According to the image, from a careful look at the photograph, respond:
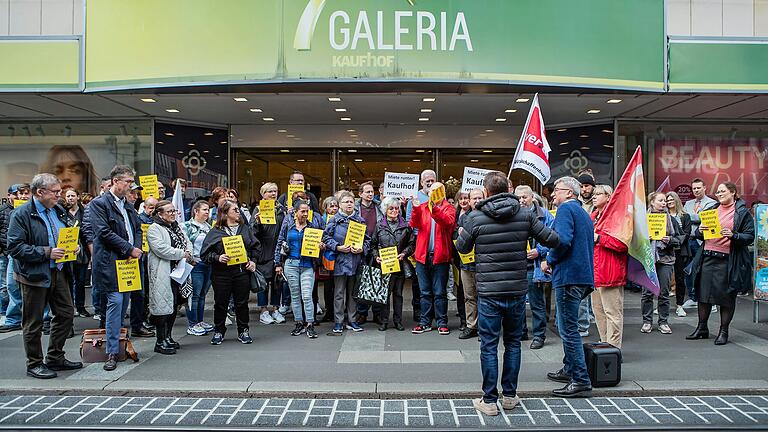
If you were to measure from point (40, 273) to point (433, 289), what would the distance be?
5.01 meters

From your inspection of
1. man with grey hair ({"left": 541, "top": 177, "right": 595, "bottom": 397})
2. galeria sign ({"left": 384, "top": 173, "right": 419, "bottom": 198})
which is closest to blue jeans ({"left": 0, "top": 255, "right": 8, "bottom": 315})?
galeria sign ({"left": 384, "top": 173, "right": 419, "bottom": 198})

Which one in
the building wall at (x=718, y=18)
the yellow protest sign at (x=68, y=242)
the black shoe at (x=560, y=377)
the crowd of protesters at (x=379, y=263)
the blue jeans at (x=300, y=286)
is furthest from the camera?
the building wall at (x=718, y=18)

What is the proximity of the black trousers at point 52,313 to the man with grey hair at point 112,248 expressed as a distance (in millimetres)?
369

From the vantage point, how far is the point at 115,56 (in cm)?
1065

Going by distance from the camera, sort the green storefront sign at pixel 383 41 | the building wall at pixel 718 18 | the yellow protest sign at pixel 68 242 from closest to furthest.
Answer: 1. the yellow protest sign at pixel 68 242
2. the green storefront sign at pixel 383 41
3. the building wall at pixel 718 18

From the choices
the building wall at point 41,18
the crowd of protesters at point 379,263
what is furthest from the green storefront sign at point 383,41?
the crowd of protesters at point 379,263

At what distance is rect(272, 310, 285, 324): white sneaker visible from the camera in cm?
975

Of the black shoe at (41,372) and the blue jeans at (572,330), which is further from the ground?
the blue jeans at (572,330)

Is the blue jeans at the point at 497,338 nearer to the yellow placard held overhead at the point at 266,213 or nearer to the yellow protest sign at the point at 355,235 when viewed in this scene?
the yellow protest sign at the point at 355,235

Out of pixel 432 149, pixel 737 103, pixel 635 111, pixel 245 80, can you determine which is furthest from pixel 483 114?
pixel 245 80

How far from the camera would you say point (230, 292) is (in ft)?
27.1

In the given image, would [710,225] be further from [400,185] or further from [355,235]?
[355,235]

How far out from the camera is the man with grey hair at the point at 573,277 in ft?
19.2

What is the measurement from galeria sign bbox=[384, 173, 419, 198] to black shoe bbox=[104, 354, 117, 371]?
463cm
